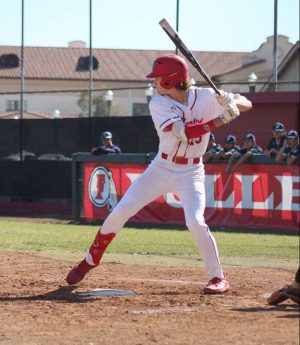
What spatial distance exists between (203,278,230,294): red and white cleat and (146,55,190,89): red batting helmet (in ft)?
5.52

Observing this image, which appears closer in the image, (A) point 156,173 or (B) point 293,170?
(A) point 156,173

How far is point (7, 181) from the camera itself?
69.2ft

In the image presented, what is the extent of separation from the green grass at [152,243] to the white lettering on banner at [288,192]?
1.97 ft

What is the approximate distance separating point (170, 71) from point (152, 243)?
5533 millimetres

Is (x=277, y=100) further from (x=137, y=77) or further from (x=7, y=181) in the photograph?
(x=137, y=77)

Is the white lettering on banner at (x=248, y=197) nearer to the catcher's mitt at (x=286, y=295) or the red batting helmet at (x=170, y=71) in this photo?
the red batting helmet at (x=170, y=71)

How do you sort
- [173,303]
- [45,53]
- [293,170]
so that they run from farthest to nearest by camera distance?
[45,53] → [293,170] → [173,303]

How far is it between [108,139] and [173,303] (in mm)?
10183

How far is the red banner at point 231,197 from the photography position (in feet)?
46.6

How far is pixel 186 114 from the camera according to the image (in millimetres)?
6891

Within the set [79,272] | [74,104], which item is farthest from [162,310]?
[74,104]

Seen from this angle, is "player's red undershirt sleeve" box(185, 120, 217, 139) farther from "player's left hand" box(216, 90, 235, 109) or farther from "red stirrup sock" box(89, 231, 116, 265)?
"red stirrup sock" box(89, 231, 116, 265)

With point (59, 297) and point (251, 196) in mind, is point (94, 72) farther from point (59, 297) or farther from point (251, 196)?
point (59, 297)

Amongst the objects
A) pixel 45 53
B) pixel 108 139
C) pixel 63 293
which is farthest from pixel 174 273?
pixel 45 53
